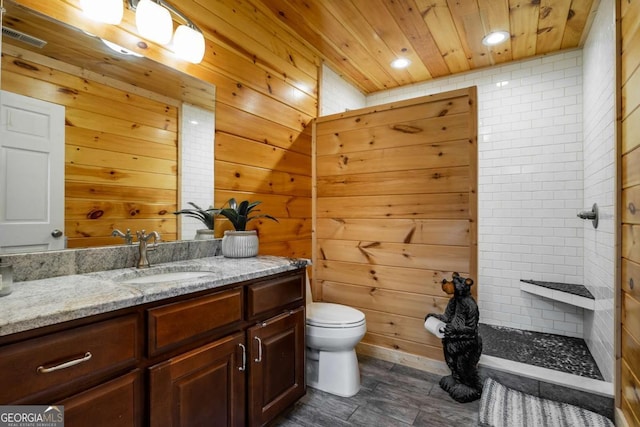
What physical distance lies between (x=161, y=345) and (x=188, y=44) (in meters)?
1.59

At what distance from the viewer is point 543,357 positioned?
2.31 m

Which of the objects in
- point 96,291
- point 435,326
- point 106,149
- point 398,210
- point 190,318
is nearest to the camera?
point 96,291

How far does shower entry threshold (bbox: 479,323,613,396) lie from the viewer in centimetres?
189

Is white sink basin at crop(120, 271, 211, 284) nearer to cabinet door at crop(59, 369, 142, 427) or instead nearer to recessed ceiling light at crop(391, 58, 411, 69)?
cabinet door at crop(59, 369, 142, 427)

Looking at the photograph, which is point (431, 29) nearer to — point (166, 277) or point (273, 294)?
point (273, 294)

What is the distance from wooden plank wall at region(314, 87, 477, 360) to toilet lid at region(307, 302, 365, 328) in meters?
0.49

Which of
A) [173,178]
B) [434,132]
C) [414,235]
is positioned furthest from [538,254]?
[173,178]

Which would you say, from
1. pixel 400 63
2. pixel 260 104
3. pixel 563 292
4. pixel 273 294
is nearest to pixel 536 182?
→ pixel 563 292

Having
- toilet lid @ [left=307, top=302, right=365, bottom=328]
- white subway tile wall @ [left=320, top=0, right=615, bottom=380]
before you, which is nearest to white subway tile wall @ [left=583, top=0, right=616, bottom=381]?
white subway tile wall @ [left=320, top=0, right=615, bottom=380]

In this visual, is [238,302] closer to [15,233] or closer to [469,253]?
[15,233]

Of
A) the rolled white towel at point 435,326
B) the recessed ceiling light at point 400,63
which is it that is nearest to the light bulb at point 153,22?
the recessed ceiling light at point 400,63

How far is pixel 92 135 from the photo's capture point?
57.6 inches

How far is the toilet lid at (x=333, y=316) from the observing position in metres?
1.96

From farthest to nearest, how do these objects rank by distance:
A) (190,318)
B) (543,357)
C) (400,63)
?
1. (400,63)
2. (543,357)
3. (190,318)
